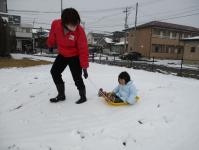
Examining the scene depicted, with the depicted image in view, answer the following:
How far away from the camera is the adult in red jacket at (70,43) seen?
11.8 feet

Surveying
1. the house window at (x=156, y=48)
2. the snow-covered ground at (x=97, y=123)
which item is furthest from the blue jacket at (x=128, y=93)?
the house window at (x=156, y=48)

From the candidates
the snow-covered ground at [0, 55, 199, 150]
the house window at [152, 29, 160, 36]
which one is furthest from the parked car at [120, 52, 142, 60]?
the snow-covered ground at [0, 55, 199, 150]

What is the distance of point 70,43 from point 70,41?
0.13 feet

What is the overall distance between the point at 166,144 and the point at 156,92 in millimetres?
2303

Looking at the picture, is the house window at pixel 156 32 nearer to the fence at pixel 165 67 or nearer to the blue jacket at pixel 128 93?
the fence at pixel 165 67

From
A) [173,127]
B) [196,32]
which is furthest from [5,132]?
[196,32]

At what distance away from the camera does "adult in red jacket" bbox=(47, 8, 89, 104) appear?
360 cm

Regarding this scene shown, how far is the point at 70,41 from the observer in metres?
3.79

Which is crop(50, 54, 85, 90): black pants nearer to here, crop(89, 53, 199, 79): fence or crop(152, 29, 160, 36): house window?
crop(89, 53, 199, 79): fence

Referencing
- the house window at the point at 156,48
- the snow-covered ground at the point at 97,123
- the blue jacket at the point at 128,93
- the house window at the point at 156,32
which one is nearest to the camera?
the snow-covered ground at the point at 97,123

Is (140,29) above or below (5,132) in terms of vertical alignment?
above

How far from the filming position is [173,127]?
10.5 feet

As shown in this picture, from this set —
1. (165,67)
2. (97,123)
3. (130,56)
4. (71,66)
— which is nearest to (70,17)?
(71,66)

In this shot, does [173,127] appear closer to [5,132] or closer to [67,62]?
[67,62]
